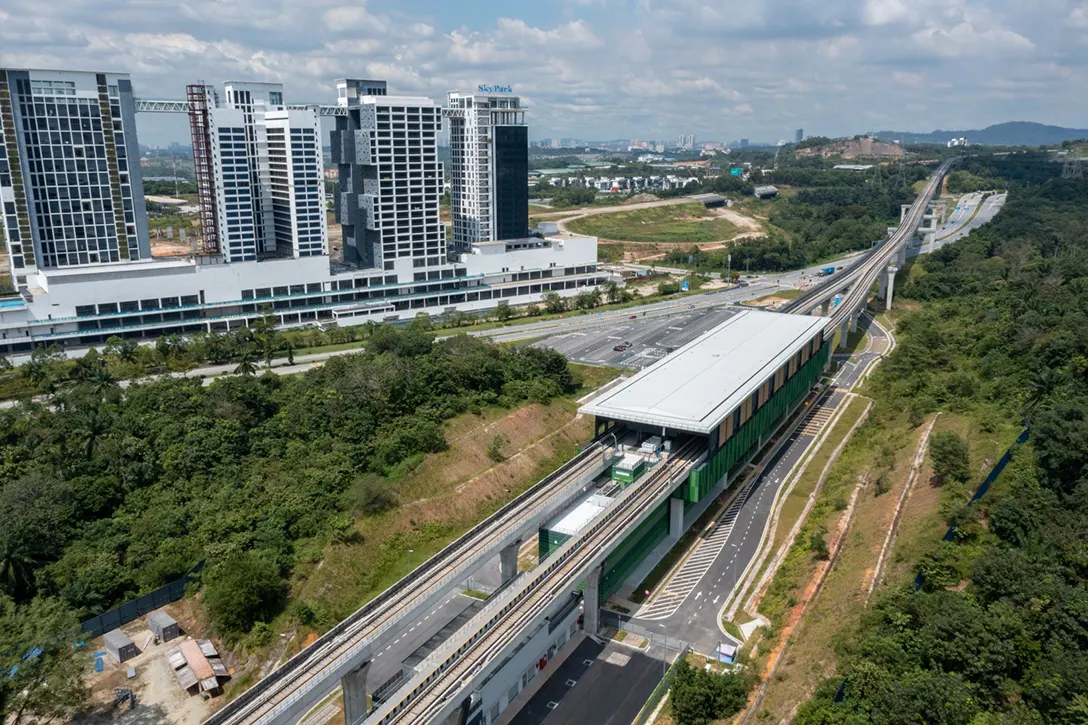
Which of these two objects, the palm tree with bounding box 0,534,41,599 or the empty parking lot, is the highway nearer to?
the empty parking lot

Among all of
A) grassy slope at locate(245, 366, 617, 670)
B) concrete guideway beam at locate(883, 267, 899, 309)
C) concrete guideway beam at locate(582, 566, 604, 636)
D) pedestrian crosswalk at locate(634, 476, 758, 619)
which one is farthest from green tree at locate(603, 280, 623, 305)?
concrete guideway beam at locate(582, 566, 604, 636)

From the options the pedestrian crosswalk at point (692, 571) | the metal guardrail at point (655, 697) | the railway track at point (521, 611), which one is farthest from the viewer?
the pedestrian crosswalk at point (692, 571)

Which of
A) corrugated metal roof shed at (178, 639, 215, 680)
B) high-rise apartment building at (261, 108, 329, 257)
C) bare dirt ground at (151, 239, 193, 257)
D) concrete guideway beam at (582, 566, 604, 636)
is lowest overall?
corrugated metal roof shed at (178, 639, 215, 680)

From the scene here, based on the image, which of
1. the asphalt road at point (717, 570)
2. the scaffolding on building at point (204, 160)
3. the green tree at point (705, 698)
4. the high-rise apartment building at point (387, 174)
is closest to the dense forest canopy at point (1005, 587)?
the green tree at point (705, 698)

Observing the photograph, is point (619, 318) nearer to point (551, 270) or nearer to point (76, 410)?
point (551, 270)

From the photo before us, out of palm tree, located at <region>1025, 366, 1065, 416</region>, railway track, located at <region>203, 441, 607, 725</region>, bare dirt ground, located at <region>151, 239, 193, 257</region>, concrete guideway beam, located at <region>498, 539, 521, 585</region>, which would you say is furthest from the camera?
bare dirt ground, located at <region>151, 239, 193, 257</region>

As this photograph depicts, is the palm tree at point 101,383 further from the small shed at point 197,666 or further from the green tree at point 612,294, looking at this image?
the green tree at point 612,294

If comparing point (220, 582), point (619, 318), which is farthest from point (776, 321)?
point (220, 582)
